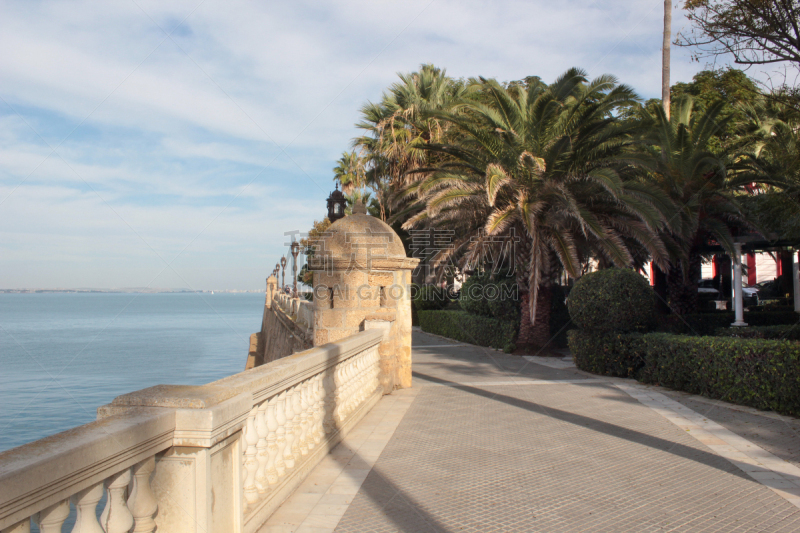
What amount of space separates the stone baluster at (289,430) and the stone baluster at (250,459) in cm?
58

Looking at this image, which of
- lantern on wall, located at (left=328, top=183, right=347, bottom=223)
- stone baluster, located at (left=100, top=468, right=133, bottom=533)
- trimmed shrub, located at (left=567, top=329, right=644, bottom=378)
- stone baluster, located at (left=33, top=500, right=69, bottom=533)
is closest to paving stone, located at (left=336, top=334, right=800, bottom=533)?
stone baluster, located at (left=100, top=468, right=133, bottom=533)

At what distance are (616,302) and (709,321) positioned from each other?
250 inches

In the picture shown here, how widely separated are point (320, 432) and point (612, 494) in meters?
2.53

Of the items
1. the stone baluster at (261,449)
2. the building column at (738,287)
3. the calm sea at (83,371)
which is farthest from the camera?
the calm sea at (83,371)

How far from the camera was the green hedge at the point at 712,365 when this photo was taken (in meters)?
6.99

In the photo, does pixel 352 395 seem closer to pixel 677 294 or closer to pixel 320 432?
pixel 320 432

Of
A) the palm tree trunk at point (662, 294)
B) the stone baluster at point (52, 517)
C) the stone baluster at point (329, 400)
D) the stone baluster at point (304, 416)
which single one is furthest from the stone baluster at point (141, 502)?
the palm tree trunk at point (662, 294)

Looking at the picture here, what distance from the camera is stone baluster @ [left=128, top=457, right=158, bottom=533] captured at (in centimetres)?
230

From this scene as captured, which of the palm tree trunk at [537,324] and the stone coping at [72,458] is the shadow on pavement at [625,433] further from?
the palm tree trunk at [537,324]

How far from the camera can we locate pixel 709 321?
14.9 metres

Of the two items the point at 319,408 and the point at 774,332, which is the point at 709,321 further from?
the point at 319,408

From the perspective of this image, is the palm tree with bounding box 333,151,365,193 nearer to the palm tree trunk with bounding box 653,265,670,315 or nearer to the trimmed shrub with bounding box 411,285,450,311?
the trimmed shrub with bounding box 411,285,450,311

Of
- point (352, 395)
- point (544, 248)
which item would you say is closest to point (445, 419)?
point (352, 395)

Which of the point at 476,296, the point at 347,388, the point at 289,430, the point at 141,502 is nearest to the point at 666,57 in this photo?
the point at 476,296
